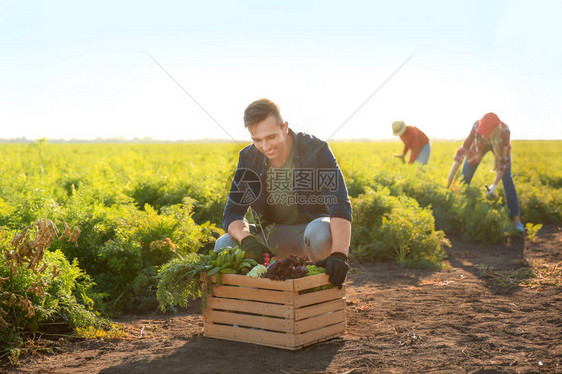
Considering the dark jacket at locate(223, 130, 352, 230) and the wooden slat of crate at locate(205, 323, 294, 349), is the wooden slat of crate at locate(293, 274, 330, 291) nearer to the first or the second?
the wooden slat of crate at locate(205, 323, 294, 349)

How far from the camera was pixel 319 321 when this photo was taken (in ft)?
12.5

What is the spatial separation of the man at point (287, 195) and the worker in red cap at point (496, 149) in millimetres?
5589

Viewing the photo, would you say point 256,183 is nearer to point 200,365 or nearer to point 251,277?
point 251,277

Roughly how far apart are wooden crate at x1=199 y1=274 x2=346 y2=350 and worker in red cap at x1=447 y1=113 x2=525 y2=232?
616 cm

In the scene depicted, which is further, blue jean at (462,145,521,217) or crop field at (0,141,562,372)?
blue jean at (462,145,521,217)

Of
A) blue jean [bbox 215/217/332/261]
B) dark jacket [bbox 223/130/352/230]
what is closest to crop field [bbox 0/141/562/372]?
blue jean [bbox 215/217/332/261]

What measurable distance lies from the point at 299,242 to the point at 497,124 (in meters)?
5.91

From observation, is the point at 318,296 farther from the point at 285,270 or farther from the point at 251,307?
the point at 251,307

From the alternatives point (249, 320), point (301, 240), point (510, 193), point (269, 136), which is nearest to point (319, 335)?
point (249, 320)

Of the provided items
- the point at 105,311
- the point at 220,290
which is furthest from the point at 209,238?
the point at 220,290

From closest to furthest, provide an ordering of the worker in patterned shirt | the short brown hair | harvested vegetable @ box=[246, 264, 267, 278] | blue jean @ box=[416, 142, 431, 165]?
1. harvested vegetable @ box=[246, 264, 267, 278]
2. the short brown hair
3. the worker in patterned shirt
4. blue jean @ box=[416, 142, 431, 165]

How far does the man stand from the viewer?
4.07 m

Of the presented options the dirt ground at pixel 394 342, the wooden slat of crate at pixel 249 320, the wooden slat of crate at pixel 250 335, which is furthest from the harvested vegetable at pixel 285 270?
the dirt ground at pixel 394 342

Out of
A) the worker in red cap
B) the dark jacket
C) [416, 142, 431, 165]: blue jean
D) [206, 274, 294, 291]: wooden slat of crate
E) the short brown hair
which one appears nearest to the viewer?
[206, 274, 294, 291]: wooden slat of crate
